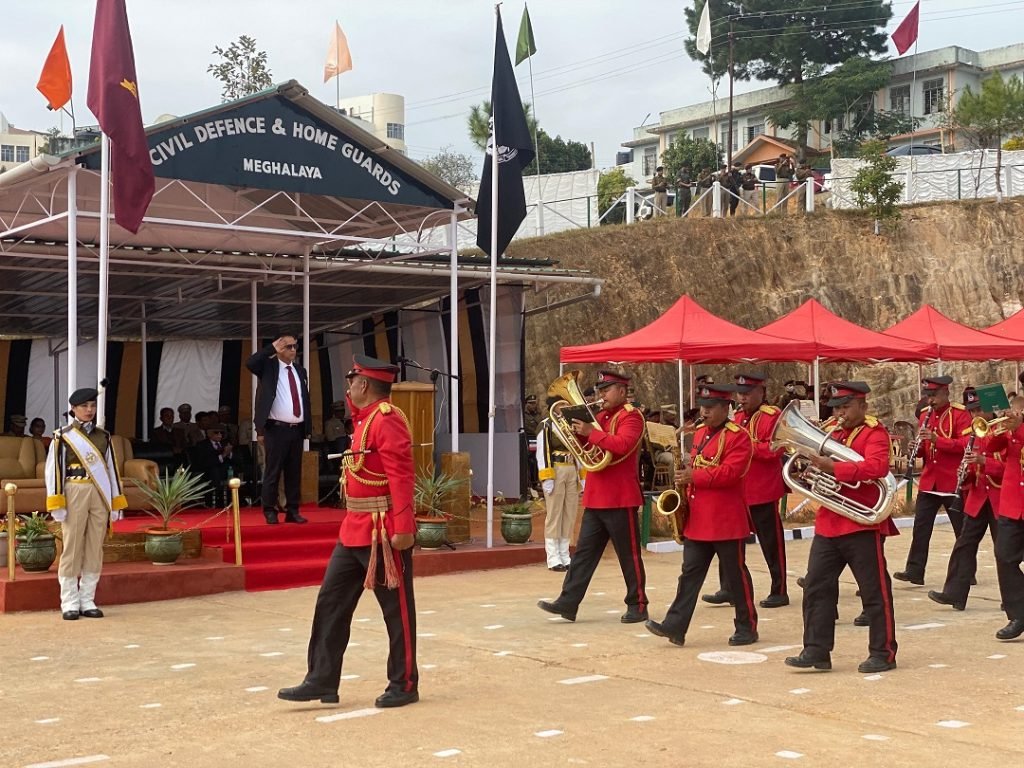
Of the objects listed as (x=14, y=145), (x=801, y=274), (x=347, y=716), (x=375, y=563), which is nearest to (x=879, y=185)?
(x=801, y=274)

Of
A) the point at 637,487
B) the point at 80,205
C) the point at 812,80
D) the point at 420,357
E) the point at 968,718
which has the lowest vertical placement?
the point at 968,718

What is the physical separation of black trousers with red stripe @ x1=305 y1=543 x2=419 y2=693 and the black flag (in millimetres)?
6430

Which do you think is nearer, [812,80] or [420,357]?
[420,357]

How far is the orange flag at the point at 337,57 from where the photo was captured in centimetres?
2106

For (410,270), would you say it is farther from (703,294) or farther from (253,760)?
(703,294)

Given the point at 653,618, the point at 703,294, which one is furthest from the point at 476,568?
the point at 703,294

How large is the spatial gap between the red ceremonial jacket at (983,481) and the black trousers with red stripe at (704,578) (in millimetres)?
2286

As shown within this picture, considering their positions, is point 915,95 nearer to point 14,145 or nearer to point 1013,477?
point 1013,477

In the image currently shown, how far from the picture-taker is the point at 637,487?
373 inches

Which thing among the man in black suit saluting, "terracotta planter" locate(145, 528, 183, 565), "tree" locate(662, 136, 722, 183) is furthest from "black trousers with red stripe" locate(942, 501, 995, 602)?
"tree" locate(662, 136, 722, 183)

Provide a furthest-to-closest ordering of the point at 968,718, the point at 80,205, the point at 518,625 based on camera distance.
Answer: the point at 80,205 < the point at 518,625 < the point at 968,718

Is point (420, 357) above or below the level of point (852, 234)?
below

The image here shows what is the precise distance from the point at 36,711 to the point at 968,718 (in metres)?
4.85

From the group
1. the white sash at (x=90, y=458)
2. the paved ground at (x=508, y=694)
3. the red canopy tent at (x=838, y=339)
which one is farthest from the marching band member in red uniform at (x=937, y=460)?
the white sash at (x=90, y=458)
